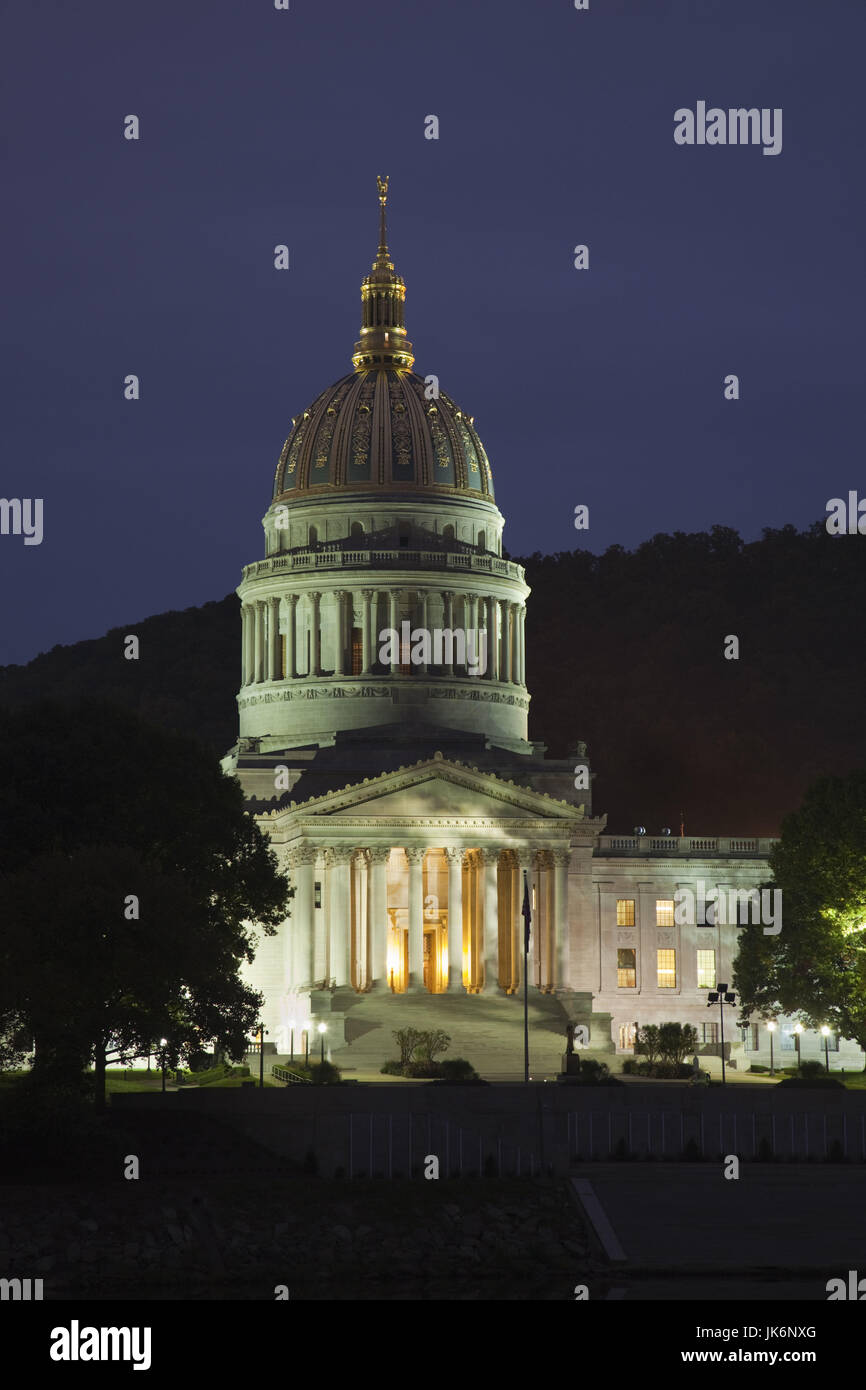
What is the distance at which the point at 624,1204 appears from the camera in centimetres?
7294

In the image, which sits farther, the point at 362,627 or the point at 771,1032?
the point at 362,627

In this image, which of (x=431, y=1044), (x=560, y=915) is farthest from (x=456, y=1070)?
(x=560, y=915)

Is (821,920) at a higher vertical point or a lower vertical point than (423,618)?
lower

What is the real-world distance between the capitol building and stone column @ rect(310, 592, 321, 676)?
0.53ft

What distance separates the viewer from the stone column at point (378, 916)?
121250mm

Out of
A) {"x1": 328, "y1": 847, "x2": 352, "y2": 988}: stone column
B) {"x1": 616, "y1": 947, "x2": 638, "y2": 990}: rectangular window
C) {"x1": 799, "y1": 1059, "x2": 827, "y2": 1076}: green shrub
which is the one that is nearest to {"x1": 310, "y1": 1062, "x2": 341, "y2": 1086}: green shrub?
{"x1": 799, "y1": 1059, "x2": 827, "y2": 1076}: green shrub

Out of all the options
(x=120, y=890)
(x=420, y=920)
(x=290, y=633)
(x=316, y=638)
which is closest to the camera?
(x=120, y=890)

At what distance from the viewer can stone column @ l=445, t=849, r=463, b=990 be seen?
121 m

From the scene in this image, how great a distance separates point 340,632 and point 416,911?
22798 mm

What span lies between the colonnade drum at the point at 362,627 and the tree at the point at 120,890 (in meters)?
38.8

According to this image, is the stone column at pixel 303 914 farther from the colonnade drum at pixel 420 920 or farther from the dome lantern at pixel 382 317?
the dome lantern at pixel 382 317

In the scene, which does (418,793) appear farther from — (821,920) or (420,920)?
(821,920)

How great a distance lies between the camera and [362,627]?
140m
